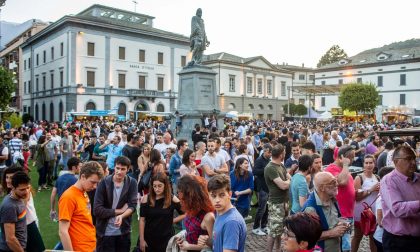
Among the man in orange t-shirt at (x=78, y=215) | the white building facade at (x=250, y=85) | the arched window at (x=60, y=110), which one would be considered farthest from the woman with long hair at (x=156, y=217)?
the white building facade at (x=250, y=85)

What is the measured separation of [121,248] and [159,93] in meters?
46.6

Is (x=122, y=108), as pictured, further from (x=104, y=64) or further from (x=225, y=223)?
(x=225, y=223)

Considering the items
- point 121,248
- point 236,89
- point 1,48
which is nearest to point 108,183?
point 121,248

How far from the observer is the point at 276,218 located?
19.2ft

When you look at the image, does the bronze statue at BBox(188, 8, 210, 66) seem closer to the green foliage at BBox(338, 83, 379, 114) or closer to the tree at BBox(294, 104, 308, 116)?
the green foliage at BBox(338, 83, 379, 114)

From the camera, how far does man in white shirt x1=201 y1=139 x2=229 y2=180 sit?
299 inches

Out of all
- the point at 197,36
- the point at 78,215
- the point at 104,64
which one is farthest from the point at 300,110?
the point at 78,215

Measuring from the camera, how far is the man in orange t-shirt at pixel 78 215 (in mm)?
3877

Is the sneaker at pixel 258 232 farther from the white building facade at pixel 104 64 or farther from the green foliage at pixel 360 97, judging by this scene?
the green foliage at pixel 360 97

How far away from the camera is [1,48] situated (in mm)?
78812

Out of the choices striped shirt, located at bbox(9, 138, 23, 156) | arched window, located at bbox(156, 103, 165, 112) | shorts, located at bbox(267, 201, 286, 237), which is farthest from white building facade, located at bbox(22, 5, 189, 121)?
shorts, located at bbox(267, 201, 286, 237)

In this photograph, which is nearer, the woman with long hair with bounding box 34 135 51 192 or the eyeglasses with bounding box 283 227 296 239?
the eyeglasses with bounding box 283 227 296 239

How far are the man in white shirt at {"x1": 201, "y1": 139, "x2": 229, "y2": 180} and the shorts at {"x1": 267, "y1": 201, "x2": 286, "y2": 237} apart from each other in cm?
191

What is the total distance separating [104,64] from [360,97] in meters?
34.4
